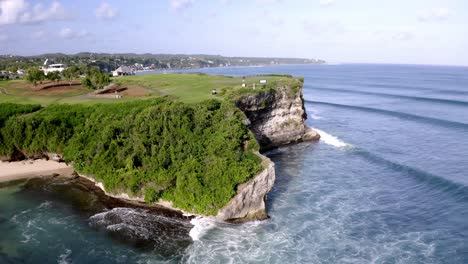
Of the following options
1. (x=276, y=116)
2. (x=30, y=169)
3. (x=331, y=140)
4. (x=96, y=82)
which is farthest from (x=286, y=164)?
(x=96, y=82)

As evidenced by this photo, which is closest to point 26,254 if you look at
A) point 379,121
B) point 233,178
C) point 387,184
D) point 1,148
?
point 233,178

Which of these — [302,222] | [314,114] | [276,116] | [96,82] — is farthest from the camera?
[314,114]

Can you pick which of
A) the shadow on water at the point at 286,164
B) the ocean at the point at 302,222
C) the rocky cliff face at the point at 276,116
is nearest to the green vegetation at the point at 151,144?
the ocean at the point at 302,222

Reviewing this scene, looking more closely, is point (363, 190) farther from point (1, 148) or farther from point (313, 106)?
point (313, 106)

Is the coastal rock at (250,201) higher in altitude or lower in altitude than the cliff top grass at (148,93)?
lower

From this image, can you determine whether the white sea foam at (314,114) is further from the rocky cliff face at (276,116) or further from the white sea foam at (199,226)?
the white sea foam at (199,226)

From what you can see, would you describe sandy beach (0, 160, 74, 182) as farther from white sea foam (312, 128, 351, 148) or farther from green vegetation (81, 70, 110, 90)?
white sea foam (312, 128, 351, 148)

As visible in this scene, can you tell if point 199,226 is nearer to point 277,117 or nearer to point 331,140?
point 277,117
